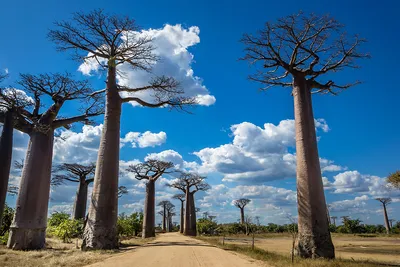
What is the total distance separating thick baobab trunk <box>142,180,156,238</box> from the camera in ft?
80.2

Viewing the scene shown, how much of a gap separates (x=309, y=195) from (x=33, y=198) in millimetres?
9108

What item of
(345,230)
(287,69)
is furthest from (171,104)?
(345,230)

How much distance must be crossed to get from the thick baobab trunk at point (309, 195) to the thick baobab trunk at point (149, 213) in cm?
1786

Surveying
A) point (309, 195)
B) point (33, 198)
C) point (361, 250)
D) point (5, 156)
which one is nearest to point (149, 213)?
point (33, 198)

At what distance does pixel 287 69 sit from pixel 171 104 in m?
5.85

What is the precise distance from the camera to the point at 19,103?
7.74 meters

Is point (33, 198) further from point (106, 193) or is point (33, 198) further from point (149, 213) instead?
point (149, 213)

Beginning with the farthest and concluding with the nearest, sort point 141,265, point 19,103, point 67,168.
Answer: point 67,168
point 19,103
point 141,265

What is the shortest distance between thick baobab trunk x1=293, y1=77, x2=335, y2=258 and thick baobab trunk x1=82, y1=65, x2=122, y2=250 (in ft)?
20.7

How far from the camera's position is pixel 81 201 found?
25.8m

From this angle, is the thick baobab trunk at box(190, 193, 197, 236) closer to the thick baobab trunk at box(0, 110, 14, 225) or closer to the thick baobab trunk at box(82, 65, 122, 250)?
the thick baobab trunk at box(82, 65, 122, 250)

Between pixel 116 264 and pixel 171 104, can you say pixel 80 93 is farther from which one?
pixel 116 264

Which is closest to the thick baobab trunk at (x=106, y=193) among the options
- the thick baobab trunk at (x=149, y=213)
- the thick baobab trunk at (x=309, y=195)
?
the thick baobab trunk at (x=309, y=195)

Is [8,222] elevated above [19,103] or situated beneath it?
situated beneath
